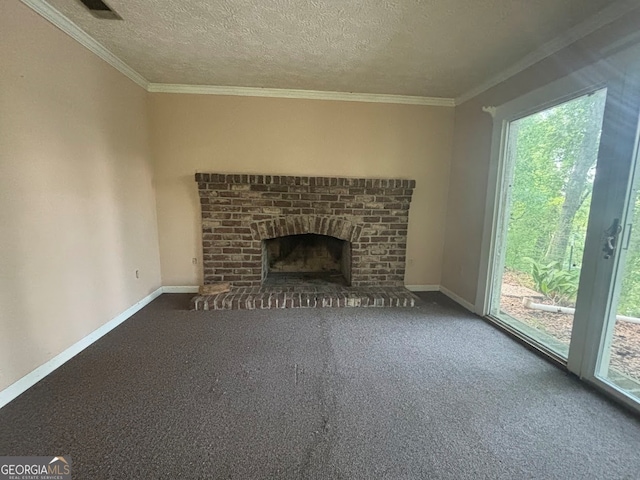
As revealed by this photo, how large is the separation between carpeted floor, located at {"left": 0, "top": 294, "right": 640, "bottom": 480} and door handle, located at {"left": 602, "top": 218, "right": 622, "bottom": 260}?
87cm

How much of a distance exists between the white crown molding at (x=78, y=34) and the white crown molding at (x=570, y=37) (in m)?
3.41

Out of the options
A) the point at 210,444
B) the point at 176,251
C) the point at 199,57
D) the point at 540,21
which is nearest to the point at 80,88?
the point at 199,57

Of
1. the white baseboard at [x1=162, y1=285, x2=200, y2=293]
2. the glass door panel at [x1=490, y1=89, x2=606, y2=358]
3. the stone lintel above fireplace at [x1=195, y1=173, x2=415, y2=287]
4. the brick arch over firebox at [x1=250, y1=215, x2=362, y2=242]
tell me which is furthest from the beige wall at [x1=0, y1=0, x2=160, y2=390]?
the glass door panel at [x1=490, y1=89, x2=606, y2=358]

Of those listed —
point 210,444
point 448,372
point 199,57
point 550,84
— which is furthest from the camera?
point 199,57

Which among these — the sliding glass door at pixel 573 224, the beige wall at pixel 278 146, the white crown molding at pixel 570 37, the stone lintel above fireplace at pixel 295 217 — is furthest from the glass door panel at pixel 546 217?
the stone lintel above fireplace at pixel 295 217

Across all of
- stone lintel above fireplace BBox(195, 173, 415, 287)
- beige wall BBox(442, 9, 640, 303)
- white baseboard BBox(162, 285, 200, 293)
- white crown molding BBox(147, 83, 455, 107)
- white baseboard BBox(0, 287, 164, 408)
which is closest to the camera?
white baseboard BBox(0, 287, 164, 408)

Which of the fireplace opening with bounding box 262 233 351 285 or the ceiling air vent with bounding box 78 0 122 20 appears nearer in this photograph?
the ceiling air vent with bounding box 78 0 122 20

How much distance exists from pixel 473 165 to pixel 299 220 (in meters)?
2.00

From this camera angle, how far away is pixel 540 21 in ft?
6.09

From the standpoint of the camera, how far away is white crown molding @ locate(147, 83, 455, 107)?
10.3 ft

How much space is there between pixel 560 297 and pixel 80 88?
4.04 metres

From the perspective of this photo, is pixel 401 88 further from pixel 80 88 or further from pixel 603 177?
pixel 80 88

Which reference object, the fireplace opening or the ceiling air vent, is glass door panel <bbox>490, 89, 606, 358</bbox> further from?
the ceiling air vent

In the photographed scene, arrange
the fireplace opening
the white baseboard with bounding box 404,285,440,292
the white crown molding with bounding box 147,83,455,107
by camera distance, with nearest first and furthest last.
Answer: the white crown molding with bounding box 147,83,455,107, the white baseboard with bounding box 404,285,440,292, the fireplace opening
